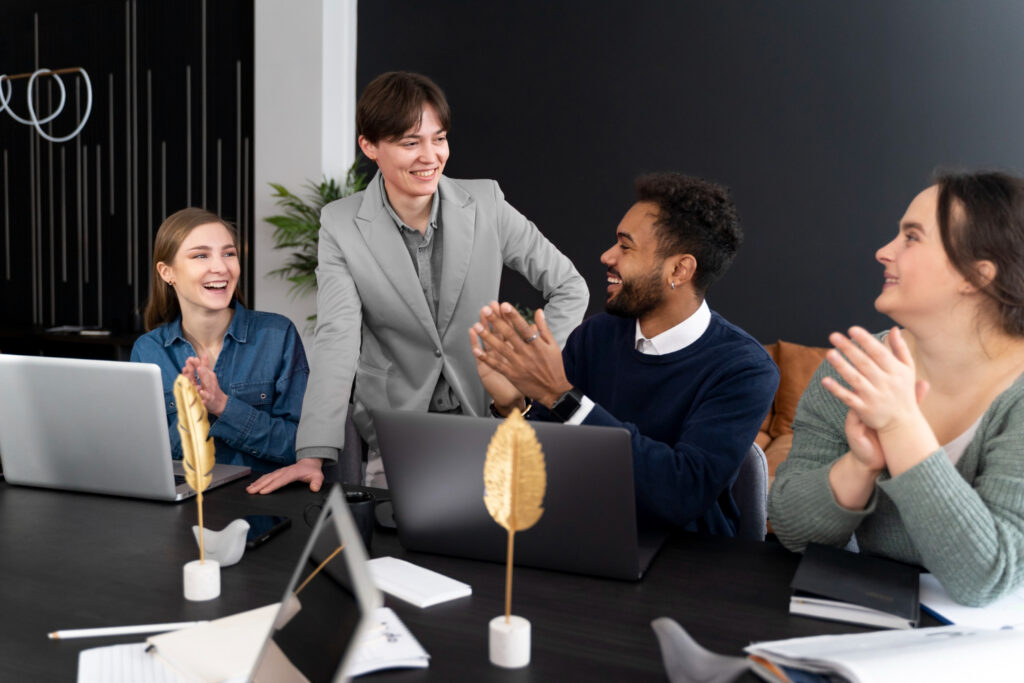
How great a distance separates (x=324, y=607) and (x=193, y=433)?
25.6 inches

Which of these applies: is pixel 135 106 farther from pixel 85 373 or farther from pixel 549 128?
pixel 85 373

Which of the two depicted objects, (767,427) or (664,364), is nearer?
(664,364)

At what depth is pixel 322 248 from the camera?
8.13ft

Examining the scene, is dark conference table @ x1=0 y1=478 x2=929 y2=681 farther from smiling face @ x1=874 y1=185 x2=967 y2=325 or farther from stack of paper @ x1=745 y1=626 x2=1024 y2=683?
smiling face @ x1=874 y1=185 x2=967 y2=325

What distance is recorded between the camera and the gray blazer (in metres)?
2.46

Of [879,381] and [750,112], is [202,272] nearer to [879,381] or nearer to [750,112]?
[879,381]

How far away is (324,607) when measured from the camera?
788 mm

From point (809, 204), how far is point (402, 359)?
Result: 268cm

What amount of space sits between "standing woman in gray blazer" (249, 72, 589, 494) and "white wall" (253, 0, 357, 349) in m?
2.72

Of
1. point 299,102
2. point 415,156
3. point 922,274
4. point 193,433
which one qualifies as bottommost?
point 193,433

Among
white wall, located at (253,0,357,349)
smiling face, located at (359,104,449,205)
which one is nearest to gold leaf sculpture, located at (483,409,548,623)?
smiling face, located at (359,104,449,205)

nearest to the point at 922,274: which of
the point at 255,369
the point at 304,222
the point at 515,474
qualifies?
the point at 515,474

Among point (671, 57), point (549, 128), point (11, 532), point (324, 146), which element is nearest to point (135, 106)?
point (324, 146)

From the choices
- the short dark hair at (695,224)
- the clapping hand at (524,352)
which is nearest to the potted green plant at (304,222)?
the short dark hair at (695,224)
